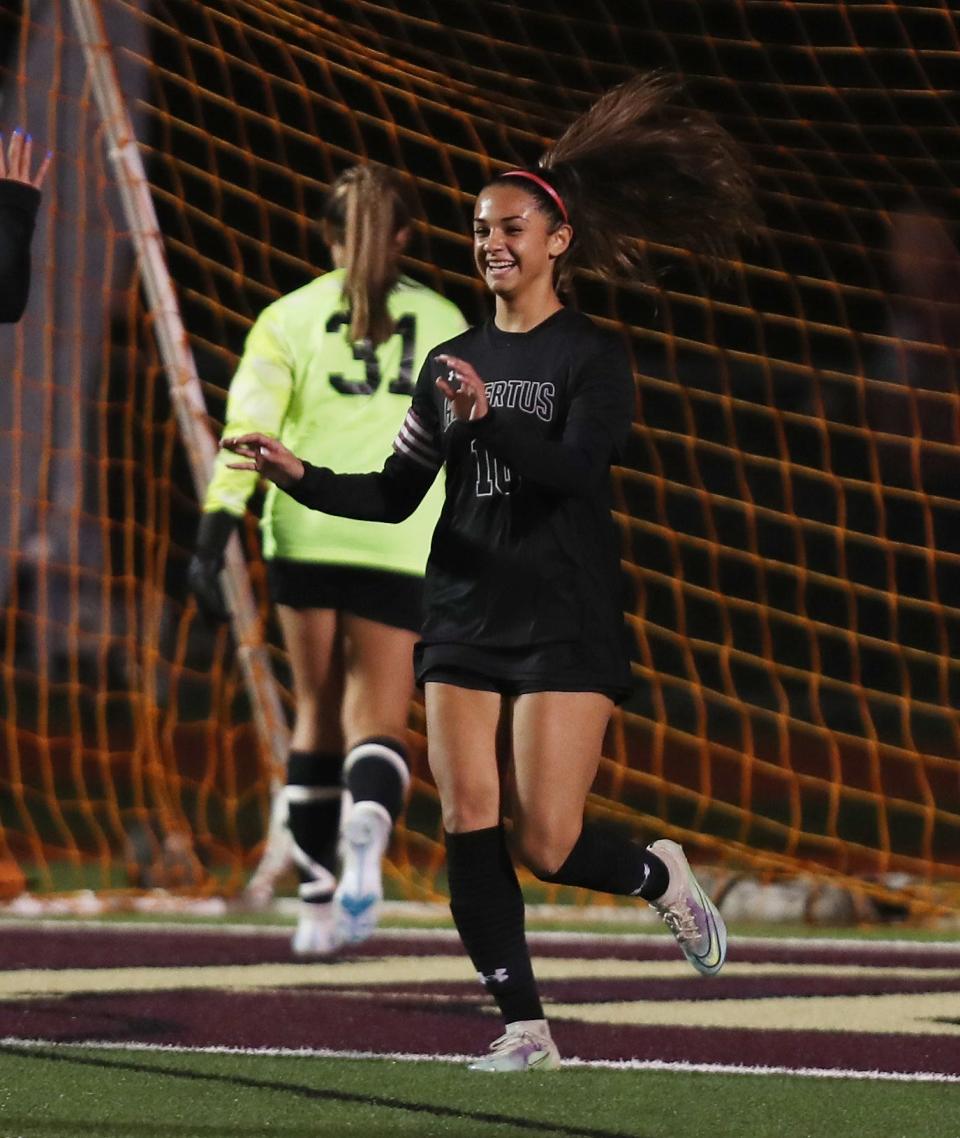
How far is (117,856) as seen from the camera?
8.94 m

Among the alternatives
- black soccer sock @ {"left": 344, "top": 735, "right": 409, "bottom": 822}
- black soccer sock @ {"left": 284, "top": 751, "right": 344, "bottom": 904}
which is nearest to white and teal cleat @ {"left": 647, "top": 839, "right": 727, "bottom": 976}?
black soccer sock @ {"left": 344, "top": 735, "right": 409, "bottom": 822}

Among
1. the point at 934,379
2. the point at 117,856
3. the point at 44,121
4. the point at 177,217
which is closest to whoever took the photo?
the point at 44,121

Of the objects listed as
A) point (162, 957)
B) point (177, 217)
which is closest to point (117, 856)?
point (162, 957)

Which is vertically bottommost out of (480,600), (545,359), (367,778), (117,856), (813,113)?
(117,856)

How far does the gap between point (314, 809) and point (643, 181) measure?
78.6 inches

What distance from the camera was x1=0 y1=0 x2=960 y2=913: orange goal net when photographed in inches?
295

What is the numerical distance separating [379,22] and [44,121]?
5389 mm

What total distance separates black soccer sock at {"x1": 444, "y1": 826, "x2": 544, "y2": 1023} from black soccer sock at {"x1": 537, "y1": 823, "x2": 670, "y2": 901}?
0.08 m

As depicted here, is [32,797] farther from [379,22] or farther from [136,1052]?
[136,1052]

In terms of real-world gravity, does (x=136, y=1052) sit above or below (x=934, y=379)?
below

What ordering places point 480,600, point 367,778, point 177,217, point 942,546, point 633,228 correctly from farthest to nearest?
1. point 942,546
2. point 177,217
3. point 367,778
4. point 633,228
5. point 480,600

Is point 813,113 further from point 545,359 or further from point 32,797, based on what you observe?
point 545,359

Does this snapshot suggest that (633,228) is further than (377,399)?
No

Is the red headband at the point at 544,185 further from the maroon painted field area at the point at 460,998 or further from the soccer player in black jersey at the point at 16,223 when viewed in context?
the maroon painted field area at the point at 460,998
